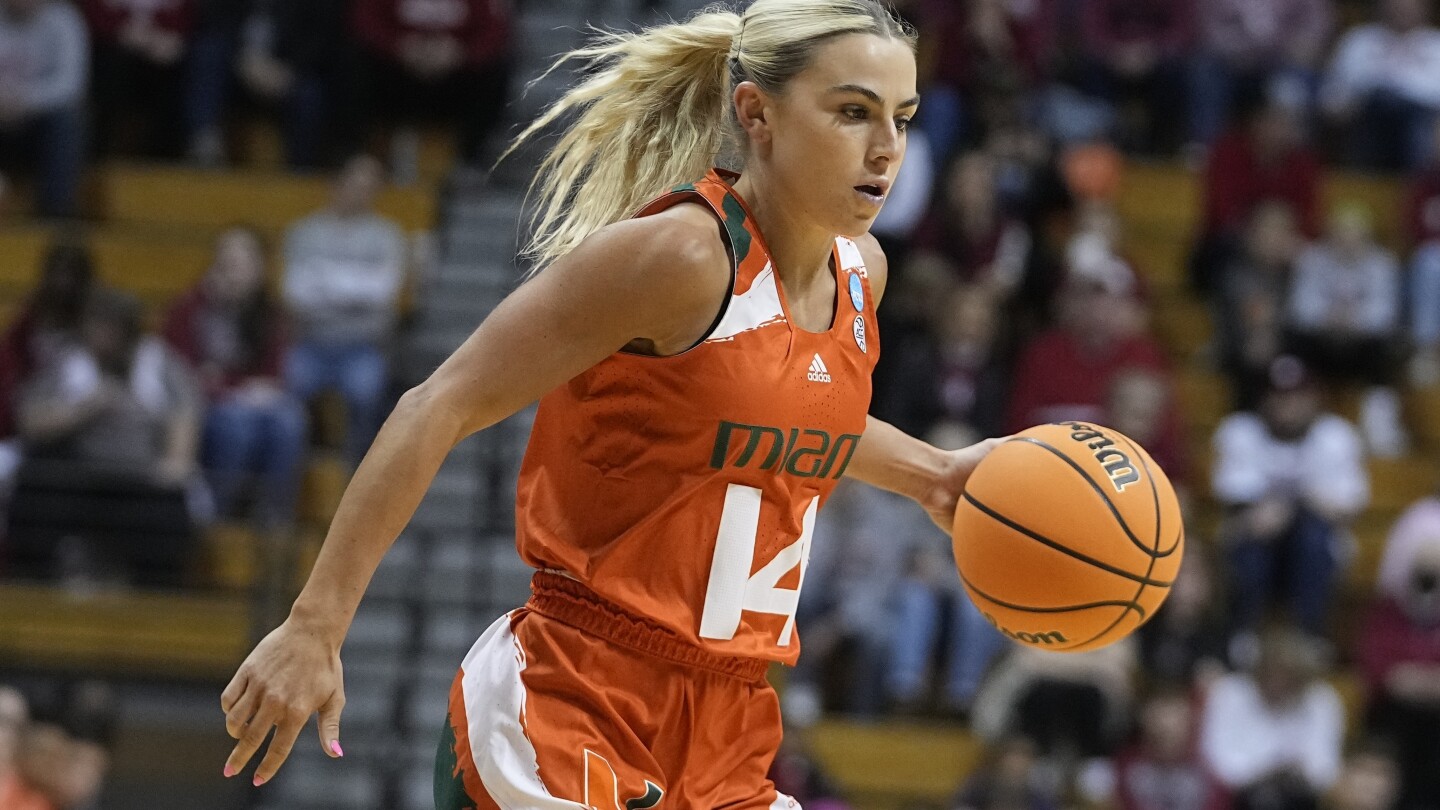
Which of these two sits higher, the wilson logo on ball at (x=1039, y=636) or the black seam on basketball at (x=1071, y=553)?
the black seam on basketball at (x=1071, y=553)

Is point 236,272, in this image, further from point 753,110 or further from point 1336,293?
point 753,110

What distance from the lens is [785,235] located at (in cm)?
364

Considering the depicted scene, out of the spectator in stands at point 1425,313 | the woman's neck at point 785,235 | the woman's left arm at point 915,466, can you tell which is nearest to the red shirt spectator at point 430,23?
the spectator in stands at point 1425,313

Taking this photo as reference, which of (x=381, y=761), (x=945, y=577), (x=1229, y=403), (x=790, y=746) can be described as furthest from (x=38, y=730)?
(x=1229, y=403)

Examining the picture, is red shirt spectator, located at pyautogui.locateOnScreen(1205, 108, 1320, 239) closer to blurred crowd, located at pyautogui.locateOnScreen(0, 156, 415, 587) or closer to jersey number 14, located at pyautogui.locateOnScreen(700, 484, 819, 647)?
blurred crowd, located at pyautogui.locateOnScreen(0, 156, 415, 587)

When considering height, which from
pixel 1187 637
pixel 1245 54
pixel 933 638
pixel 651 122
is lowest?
pixel 933 638

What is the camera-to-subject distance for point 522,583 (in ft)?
30.3

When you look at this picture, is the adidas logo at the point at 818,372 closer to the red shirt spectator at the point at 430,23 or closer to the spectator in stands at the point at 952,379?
the spectator in stands at the point at 952,379

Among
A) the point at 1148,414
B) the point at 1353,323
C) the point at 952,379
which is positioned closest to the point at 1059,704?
the point at 1148,414

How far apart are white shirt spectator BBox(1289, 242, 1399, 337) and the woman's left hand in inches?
278

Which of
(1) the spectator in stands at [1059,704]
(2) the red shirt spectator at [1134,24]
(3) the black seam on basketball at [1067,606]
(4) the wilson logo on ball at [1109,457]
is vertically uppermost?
(2) the red shirt spectator at [1134,24]

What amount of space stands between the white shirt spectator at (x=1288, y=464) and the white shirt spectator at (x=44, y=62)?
6766mm

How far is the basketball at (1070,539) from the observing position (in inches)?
156

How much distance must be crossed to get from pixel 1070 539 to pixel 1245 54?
8.97 metres
